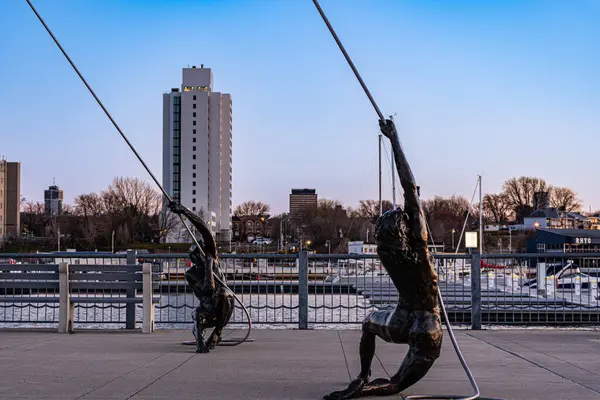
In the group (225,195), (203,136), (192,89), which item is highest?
(192,89)

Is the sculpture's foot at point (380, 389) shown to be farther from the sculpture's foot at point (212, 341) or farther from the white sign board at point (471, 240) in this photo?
the white sign board at point (471, 240)

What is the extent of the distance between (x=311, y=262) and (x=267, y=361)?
5.22 meters

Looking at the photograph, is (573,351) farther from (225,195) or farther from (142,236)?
(225,195)

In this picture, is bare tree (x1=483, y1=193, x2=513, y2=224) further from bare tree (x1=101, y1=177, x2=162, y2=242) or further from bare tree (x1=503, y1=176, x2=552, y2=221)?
bare tree (x1=101, y1=177, x2=162, y2=242)

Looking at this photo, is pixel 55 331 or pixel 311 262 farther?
pixel 311 262

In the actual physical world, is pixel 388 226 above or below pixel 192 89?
below

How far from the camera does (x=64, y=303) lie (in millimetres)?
12312

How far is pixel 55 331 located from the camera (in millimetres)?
12469

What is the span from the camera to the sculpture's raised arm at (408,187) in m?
6.15

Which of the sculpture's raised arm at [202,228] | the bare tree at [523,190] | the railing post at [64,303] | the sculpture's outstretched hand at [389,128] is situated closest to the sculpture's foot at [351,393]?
the sculpture's outstretched hand at [389,128]

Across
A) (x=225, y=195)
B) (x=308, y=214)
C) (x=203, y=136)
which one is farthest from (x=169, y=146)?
(x=308, y=214)

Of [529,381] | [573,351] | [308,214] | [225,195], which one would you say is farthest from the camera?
[308,214]

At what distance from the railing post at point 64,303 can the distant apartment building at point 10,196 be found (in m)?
132

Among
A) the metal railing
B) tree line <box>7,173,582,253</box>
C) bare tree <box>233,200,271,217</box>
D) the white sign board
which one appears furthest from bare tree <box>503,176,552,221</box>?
the metal railing
